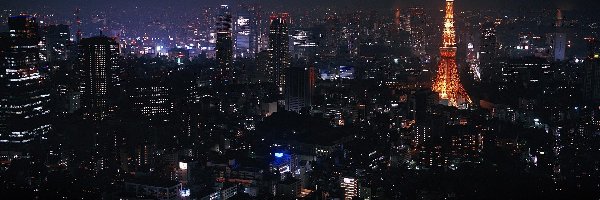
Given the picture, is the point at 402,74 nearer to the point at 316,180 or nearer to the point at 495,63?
the point at 495,63

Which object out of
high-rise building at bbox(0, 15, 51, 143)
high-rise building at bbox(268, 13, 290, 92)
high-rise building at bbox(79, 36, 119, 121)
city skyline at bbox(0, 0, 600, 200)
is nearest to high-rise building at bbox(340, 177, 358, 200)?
city skyline at bbox(0, 0, 600, 200)

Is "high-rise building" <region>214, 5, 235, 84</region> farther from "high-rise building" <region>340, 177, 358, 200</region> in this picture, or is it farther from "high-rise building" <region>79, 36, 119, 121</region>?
"high-rise building" <region>340, 177, 358, 200</region>

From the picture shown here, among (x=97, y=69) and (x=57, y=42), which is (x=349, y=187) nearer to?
(x=97, y=69)

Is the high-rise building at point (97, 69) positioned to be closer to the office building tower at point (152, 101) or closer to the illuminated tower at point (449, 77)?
the office building tower at point (152, 101)

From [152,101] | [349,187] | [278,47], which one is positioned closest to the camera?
[349,187]

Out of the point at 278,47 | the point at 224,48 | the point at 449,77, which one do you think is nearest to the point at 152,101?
the point at 224,48

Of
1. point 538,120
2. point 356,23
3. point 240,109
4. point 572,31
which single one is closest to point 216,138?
point 240,109
